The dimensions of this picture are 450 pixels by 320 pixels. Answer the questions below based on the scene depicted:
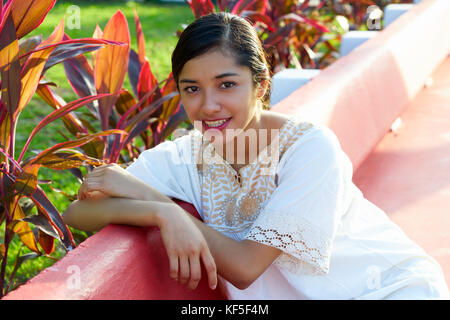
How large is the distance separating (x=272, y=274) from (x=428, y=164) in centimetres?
151

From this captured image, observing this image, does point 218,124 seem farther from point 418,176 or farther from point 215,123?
point 418,176

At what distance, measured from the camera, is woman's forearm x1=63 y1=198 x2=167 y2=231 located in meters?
1.43

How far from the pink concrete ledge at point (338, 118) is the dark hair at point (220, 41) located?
40 cm

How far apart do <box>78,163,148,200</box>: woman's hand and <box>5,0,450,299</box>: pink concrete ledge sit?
11cm

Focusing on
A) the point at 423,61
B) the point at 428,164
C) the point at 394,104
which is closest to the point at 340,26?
the point at 423,61

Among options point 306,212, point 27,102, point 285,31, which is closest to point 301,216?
point 306,212

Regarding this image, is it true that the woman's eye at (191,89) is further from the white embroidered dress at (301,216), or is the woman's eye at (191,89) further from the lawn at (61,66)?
the lawn at (61,66)

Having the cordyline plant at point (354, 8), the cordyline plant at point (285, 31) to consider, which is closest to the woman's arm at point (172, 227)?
the cordyline plant at point (285, 31)

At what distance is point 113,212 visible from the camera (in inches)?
57.9

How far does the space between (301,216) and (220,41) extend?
47 centimetres

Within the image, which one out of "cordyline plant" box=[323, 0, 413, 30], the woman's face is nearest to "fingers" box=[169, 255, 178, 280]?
the woman's face

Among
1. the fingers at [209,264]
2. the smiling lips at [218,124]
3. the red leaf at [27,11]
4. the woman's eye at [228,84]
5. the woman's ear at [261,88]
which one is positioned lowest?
the fingers at [209,264]

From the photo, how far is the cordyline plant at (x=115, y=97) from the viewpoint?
2.19 m

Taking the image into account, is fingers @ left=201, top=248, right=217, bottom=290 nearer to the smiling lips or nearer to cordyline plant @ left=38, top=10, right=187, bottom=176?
the smiling lips
